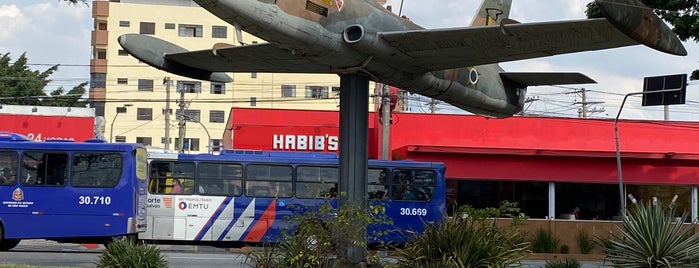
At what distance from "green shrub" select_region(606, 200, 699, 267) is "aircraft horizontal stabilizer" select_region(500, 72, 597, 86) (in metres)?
2.19

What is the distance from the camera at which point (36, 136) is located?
33.8 meters

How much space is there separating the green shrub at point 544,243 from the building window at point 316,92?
5110cm

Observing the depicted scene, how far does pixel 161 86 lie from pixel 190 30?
595 centimetres

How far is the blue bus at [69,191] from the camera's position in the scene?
19562mm

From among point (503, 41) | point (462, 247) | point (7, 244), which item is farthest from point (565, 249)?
point (503, 41)

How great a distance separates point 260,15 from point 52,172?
12894 millimetres

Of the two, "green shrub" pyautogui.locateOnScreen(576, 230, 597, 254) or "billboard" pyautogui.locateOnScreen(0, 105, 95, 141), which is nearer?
"green shrub" pyautogui.locateOnScreen(576, 230, 597, 254)

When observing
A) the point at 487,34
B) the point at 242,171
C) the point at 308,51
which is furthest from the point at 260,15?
the point at 242,171

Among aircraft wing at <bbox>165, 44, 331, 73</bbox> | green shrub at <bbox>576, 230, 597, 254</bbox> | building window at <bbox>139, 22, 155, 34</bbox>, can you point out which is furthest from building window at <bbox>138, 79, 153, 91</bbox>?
aircraft wing at <bbox>165, 44, 331, 73</bbox>

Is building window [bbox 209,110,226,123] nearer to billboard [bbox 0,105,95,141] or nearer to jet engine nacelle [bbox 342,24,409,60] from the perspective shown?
billboard [bbox 0,105,95,141]

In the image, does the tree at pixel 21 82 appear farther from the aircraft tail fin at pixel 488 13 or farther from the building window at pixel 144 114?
the aircraft tail fin at pixel 488 13

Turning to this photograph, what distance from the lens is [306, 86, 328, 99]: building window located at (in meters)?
74.9

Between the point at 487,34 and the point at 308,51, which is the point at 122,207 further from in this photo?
the point at 487,34

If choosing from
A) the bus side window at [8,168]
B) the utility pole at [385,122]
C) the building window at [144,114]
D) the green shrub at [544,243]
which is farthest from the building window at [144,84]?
the green shrub at [544,243]
